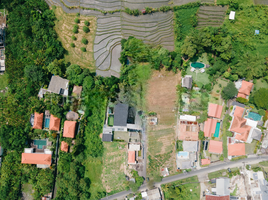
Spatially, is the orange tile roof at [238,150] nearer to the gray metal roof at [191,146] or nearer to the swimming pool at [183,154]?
the gray metal roof at [191,146]

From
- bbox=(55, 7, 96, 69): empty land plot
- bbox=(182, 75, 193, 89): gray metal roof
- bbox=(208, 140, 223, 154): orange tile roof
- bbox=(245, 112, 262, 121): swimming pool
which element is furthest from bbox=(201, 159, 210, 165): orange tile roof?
bbox=(55, 7, 96, 69): empty land plot

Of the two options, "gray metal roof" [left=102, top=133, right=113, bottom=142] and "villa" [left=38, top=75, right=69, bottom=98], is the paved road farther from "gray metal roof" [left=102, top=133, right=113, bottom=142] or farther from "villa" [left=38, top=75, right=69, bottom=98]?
"villa" [left=38, top=75, right=69, bottom=98]

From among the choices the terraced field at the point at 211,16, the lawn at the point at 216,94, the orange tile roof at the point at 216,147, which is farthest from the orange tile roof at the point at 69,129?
the terraced field at the point at 211,16

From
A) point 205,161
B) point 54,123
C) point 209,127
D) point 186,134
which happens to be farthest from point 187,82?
point 54,123

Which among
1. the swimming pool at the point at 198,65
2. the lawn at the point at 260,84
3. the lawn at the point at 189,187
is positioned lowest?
the lawn at the point at 189,187

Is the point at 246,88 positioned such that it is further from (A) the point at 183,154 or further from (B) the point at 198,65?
(A) the point at 183,154

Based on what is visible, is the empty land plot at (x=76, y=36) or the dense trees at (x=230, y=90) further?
the empty land plot at (x=76, y=36)

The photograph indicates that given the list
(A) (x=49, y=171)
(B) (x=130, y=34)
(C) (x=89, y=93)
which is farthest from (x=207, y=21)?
(A) (x=49, y=171)

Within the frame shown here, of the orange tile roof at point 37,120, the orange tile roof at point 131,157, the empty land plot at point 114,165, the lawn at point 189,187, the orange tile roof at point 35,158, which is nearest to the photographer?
the orange tile roof at point 35,158
